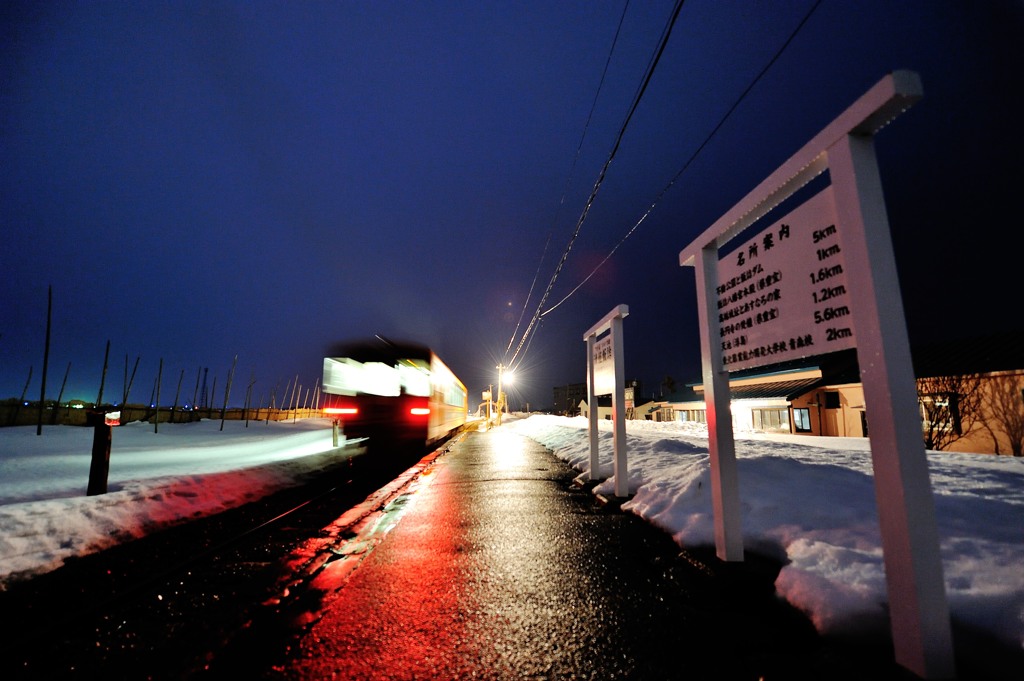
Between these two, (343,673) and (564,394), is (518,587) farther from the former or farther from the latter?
(564,394)

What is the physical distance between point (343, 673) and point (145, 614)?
1.72 meters

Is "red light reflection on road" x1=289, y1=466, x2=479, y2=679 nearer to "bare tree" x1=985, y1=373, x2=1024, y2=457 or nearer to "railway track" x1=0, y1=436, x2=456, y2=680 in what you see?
"railway track" x1=0, y1=436, x2=456, y2=680

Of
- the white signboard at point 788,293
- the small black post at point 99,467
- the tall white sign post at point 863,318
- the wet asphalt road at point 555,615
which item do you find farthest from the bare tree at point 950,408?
the small black post at point 99,467

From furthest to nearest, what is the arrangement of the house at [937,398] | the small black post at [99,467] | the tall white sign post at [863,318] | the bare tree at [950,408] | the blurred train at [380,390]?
1. the bare tree at [950,408]
2. the house at [937,398]
3. the blurred train at [380,390]
4. the small black post at [99,467]
5. the tall white sign post at [863,318]

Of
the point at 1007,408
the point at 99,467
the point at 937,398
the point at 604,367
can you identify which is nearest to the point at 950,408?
the point at 937,398

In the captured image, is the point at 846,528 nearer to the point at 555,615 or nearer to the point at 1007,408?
the point at 555,615

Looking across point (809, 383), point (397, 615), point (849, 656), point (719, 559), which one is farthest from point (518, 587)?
point (809, 383)

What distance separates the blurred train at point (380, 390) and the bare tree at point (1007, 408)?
2065cm

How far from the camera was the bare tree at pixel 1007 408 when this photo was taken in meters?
13.7

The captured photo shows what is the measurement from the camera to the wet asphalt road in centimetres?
182

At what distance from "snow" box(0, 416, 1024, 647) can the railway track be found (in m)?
0.57

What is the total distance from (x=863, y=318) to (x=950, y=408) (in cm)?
2048

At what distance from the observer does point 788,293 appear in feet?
8.58

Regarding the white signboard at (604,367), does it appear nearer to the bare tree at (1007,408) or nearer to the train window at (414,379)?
the train window at (414,379)
